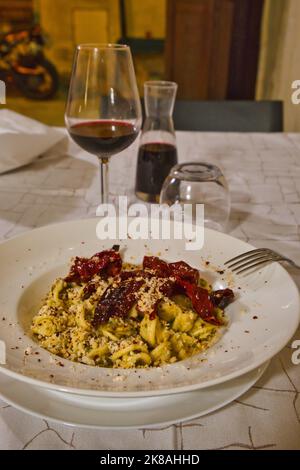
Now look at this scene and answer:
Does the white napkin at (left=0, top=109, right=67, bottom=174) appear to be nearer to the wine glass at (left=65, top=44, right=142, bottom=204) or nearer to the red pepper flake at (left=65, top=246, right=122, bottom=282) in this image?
the wine glass at (left=65, top=44, right=142, bottom=204)

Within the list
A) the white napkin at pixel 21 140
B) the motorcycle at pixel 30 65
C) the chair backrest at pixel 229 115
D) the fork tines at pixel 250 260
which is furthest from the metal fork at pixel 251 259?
the motorcycle at pixel 30 65

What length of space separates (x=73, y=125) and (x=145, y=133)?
0.90ft

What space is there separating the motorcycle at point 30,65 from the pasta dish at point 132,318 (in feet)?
19.1

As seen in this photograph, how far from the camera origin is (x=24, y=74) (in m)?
6.13

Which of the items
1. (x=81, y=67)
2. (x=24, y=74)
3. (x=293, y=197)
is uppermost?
(x=81, y=67)

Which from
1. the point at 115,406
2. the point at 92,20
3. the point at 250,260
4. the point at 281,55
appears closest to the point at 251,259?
the point at 250,260

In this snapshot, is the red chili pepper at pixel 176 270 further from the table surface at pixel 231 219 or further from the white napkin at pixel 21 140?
the white napkin at pixel 21 140

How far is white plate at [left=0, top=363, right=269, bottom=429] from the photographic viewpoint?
0.53m

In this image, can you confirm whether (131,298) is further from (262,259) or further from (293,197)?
(293,197)

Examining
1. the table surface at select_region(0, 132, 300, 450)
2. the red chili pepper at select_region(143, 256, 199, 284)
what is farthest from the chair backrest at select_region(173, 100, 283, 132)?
the red chili pepper at select_region(143, 256, 199, 284)

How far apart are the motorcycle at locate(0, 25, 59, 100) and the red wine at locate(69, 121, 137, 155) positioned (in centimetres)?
549

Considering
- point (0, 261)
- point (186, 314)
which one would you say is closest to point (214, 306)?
point (186, 314)

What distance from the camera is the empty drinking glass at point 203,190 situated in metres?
1.06

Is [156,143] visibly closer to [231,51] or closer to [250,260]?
[250,260]
